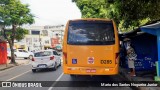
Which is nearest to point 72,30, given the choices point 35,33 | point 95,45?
point 95,45

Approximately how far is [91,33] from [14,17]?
19.9 m

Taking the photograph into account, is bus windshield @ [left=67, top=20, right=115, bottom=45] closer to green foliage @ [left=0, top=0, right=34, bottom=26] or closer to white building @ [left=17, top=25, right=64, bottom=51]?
green foliage @ [left=0, top=0, right=34, bottom=26]

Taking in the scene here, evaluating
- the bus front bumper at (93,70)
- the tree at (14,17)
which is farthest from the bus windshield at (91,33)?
the tree at (14,17)

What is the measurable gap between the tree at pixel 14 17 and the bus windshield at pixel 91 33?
1901cm

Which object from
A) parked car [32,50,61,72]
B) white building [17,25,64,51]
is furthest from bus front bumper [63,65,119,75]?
white building [17,25,64,51]

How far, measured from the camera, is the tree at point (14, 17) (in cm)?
3053

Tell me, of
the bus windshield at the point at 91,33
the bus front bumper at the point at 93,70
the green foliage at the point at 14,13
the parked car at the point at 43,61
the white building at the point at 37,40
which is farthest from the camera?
the white building at the point at 37,40

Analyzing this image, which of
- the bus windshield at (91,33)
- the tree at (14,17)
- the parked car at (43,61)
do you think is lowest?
the parked car at (43,61)

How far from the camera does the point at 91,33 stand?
1253cm

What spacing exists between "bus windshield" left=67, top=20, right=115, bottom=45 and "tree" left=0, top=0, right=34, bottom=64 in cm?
1901

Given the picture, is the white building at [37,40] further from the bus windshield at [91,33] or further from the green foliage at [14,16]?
the bus windshield at [91,33]

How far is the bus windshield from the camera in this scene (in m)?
12.4

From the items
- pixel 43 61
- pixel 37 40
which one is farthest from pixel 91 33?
pixel 37 40

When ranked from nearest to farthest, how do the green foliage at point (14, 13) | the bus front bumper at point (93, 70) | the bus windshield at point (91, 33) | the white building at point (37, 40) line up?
the bus front bumper at point (93, 70) → the bus windshield at point (91, 33) → the green foliage at point (14, 13) → the white building at point (37, 40)
